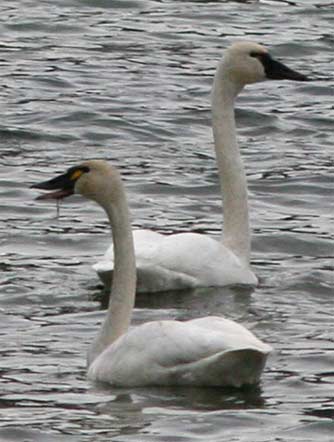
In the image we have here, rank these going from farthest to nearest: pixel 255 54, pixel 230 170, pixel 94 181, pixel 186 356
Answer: pixel 255 54
pixel 230 170
pixel 94 181
pixel 186 356

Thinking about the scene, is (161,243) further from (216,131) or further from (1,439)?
(1,439)

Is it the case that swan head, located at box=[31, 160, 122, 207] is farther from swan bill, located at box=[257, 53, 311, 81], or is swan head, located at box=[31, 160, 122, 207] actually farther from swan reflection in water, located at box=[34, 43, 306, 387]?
swan bill, located at box=[257, 53, 311, 81]

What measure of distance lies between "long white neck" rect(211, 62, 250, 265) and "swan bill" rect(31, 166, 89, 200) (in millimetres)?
2490

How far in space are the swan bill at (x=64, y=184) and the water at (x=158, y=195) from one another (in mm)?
824

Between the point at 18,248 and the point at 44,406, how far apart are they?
394 cm

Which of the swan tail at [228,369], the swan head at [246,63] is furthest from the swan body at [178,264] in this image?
the swan tail at [228,369]

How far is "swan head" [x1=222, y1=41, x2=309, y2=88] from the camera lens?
43.6ft

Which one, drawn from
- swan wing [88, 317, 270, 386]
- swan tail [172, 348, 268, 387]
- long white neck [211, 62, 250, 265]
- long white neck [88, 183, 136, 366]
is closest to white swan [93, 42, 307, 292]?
long white neck [211, 62, 250, 265]

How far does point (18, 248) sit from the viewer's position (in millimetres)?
13625

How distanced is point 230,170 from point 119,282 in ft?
8.59

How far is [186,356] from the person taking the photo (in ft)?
32.6

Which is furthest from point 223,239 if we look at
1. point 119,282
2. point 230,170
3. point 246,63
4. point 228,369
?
point 228,369

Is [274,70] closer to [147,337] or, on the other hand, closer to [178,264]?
[178,264]

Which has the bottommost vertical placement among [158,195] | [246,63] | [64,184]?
[158,195]
